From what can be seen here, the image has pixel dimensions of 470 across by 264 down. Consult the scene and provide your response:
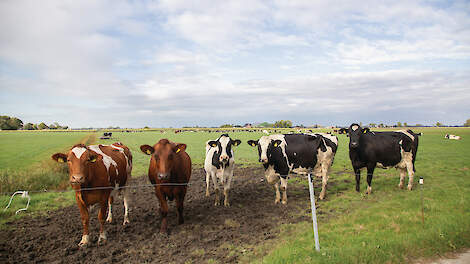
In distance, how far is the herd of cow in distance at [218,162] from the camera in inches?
252

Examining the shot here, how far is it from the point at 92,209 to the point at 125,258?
4505 mm

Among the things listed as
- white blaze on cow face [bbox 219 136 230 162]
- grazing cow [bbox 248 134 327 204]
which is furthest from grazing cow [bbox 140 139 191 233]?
grazing cow [bbox 248 134 327 204]

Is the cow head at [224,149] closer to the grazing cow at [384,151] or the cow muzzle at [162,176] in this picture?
the cow muzzle at [162,176]

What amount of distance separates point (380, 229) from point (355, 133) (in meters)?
5.14

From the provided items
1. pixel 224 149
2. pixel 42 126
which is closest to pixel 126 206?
pixel 224 149

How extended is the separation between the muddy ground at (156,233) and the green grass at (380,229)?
0.75 meters

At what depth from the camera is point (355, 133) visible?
1102 cm

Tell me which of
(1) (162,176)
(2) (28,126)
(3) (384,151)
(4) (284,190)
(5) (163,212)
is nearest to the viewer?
(1) (162,176)

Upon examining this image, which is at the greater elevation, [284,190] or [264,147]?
[264,147]

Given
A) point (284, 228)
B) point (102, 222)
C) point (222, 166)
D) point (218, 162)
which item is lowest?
point (284, 228)

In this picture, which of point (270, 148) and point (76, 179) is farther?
point (270, 148)

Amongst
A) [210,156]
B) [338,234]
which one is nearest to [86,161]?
[210,156]

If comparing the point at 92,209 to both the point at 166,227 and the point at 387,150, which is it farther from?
the point at 387,150

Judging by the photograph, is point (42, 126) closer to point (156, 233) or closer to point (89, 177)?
point (89, 177)
